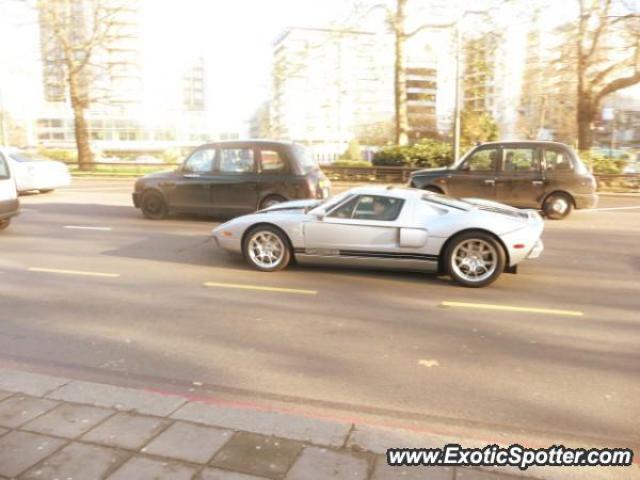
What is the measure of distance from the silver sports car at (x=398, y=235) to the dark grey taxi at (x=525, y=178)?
16.9ft

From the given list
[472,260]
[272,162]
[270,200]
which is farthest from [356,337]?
[272,162]

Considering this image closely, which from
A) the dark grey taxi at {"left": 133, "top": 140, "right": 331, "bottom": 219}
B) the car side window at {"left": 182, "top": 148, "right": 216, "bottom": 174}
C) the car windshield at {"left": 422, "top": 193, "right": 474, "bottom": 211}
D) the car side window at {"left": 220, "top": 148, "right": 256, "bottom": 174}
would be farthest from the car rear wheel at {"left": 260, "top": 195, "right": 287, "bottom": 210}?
the car windshield at {"left": 422, "top": 193, "right": 474, "bottom": 211}

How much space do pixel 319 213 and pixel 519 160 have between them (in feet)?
22.7

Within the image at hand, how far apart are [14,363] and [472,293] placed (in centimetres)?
465

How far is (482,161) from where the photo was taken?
490 inches

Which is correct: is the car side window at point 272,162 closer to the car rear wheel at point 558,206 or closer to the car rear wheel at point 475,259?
the car rear wheel at point 475,259

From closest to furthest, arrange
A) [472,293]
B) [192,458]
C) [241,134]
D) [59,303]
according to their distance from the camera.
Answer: [192,458] < [59,303] < [472,293] < [241,134]

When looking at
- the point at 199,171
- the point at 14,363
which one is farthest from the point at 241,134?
the point at 14,363

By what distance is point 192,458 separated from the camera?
2.85 metres

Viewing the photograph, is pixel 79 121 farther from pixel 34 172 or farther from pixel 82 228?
pixel 82 228

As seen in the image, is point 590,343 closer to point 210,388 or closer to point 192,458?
point 210,388

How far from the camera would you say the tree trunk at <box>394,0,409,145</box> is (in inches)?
949

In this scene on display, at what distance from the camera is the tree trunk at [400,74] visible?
79.1 ft

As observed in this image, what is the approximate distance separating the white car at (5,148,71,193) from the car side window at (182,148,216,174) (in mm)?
7973
